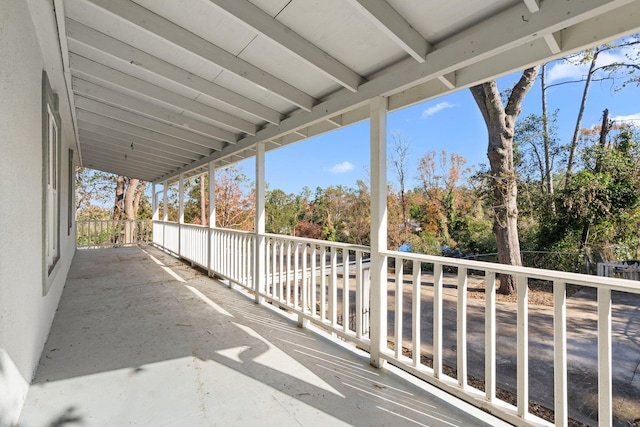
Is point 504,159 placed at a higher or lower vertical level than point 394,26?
higher

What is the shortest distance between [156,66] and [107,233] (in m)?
9.55

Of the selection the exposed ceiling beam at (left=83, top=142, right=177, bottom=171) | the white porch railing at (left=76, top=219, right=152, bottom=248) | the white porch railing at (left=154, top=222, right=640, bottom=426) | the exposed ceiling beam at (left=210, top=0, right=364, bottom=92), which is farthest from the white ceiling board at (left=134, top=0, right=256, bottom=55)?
the white porch railing at (left=76, top=219, right=152, bottom=248)

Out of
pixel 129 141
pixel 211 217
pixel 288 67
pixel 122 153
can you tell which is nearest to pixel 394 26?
pixel 288 67

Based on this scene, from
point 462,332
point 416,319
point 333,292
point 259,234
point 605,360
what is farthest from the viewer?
point 259,234

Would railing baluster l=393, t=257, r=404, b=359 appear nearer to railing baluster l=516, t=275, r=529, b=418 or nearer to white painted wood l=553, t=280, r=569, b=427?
railing baluster l=516, t=275, r=529, b=418

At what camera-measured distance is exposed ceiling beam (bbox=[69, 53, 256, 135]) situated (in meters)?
3.10

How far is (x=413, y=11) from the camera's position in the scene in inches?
71.4

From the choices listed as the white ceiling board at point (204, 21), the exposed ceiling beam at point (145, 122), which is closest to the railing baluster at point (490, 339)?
the white ceiling board at point (204, 21)

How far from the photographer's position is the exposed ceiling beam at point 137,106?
3.66 meters

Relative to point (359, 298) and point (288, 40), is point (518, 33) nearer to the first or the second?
point (288, 40)

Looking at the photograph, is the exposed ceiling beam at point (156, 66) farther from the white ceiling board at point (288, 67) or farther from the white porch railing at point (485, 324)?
the white porch railing at point (485, 324)

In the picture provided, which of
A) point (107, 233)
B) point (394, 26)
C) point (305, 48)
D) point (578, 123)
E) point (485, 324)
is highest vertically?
point (578, 123)

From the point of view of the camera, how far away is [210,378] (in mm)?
2264

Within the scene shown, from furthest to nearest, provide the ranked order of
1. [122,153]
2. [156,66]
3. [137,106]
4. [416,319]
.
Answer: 1. [122,153]
2. [137,106]
3. [156,66]
4. [416,319]
